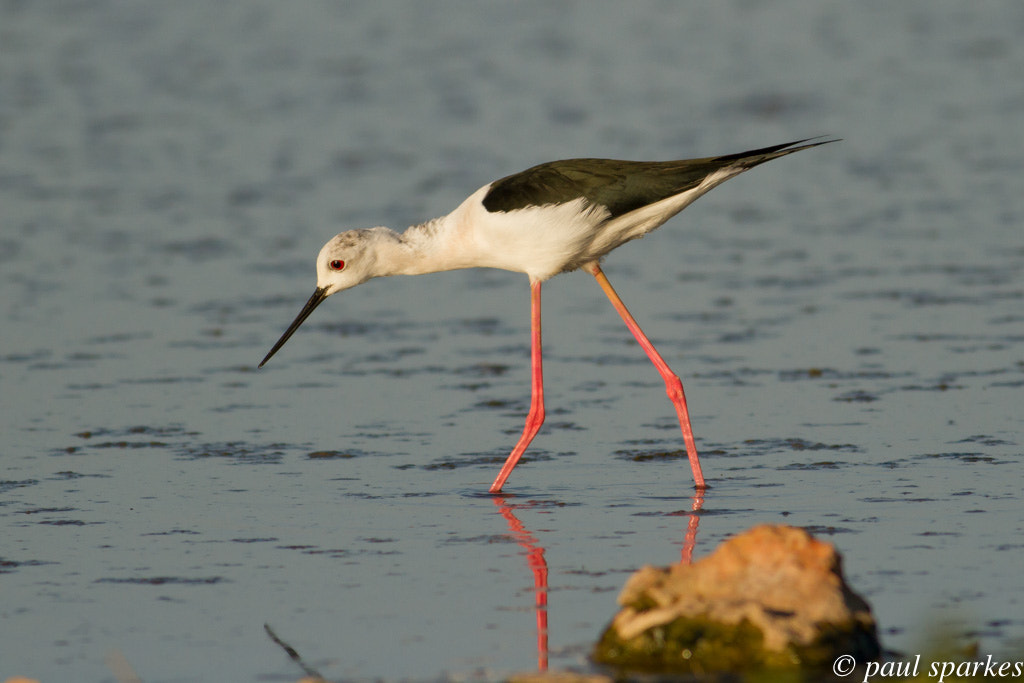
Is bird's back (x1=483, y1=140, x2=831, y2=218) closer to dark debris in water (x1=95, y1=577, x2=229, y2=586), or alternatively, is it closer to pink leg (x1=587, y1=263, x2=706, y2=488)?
pink leg (x1=587, y1=263, x2=706, y2=488)

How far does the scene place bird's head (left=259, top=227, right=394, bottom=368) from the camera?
7559mm

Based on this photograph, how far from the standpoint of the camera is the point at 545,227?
282 inches

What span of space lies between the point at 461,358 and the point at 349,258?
1.79 meters

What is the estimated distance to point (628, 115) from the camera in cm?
1603

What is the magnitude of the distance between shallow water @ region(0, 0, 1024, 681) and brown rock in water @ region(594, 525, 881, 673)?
21 centimetres

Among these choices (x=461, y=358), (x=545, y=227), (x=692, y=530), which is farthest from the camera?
(x=461, y=358)

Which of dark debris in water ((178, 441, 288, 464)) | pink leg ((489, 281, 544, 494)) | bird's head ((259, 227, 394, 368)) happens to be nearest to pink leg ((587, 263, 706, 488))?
pink leg ((489, 281, 544, 494))

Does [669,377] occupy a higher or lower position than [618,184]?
lower

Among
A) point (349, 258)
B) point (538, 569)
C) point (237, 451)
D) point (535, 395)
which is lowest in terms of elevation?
point (538, 569)

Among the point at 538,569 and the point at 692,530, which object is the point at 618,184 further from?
the point at 538,569

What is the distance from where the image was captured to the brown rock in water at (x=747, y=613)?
439cm

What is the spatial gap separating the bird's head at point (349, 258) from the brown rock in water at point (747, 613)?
129 inches

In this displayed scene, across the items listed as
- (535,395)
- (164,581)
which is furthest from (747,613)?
(535,395)

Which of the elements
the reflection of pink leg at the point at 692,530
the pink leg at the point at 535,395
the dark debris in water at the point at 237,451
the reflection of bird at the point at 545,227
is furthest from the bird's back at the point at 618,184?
the dark debris in water at the point at 237,451
